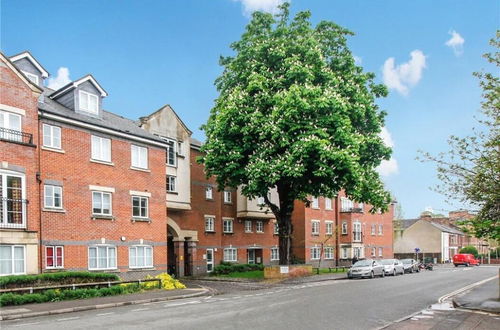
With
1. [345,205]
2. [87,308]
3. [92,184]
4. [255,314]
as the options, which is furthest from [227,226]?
[255,314]

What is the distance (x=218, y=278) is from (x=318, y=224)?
20949mm

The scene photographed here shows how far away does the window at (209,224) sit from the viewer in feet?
124

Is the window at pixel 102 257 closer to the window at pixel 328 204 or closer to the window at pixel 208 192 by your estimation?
the window at pixel 208 192

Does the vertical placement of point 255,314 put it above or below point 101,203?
below

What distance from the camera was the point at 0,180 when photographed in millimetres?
20203

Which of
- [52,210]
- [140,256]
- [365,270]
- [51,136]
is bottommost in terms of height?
[365,270]

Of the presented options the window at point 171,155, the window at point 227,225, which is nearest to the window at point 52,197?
the window at point 171,155

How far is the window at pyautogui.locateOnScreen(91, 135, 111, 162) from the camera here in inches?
1004

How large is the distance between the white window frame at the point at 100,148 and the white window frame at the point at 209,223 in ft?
43.3

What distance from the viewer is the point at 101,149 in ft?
85.0

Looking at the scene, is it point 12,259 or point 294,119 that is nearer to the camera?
point 12,259

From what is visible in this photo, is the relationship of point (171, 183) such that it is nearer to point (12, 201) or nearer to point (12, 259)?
point (12, 201)

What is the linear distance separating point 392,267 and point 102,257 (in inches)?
970

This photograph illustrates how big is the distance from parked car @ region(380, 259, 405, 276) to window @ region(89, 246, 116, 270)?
22.4 m
